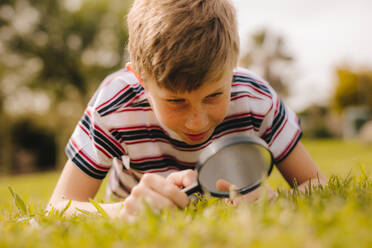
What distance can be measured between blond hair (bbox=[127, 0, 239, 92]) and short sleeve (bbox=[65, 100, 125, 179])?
0.76 metres

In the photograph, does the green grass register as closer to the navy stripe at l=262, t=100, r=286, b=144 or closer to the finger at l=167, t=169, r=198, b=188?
the finger at l=167, t=169, r=198, b=188

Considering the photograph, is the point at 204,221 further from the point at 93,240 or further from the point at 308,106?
the point at 308,106

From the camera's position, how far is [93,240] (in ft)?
4.70

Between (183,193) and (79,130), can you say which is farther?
(79,130)

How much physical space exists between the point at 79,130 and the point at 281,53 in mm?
60540

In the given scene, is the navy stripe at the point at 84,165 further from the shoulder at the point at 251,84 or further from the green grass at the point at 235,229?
the shoulder at the point at 251,84

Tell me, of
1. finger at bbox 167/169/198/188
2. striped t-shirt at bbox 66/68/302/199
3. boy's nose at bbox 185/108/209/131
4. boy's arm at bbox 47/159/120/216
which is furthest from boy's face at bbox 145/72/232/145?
boy's arm at bbox 47/159/120/216

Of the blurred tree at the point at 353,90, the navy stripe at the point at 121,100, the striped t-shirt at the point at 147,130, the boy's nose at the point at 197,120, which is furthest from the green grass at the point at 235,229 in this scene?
the blurred tree at the point at 353,90

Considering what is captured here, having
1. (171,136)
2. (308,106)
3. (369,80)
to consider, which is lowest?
(308,106)

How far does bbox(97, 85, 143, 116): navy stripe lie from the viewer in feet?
9.58

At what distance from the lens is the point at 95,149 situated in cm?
290

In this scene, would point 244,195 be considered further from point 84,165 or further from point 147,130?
point 84,165

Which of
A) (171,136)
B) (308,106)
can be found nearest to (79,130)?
(171,136)

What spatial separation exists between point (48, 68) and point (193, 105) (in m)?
32.0
